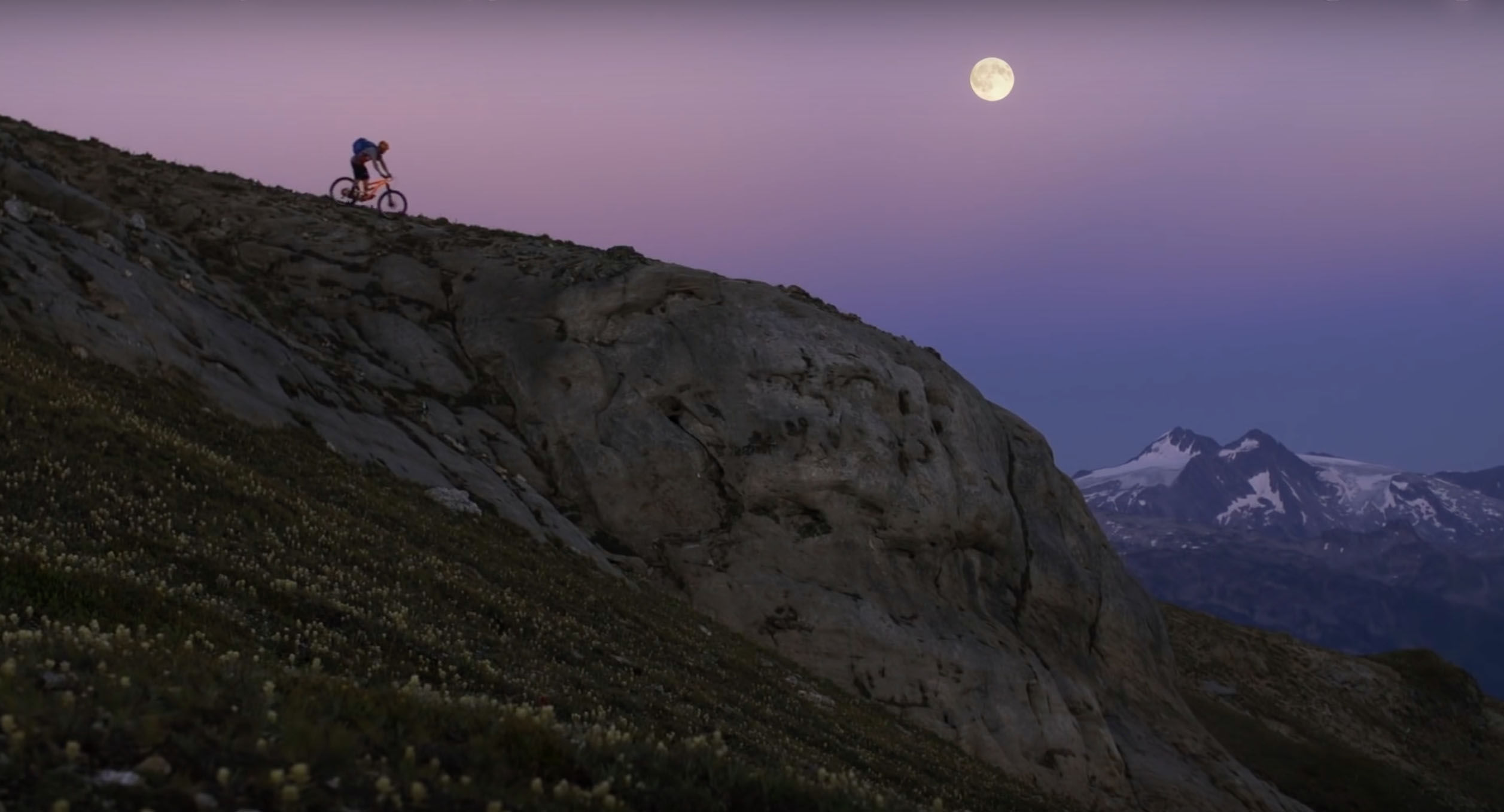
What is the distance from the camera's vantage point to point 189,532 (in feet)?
60.7

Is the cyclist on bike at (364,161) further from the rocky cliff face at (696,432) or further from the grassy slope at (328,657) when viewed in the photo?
the grassy slope at (328,657)

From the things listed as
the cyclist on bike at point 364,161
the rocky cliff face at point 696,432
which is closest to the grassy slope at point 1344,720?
the rocky cliff face at point 696,432

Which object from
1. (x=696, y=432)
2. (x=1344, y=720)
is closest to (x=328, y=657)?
(x=696, y=432)

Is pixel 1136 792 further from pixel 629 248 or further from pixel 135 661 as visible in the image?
pixel 135 661

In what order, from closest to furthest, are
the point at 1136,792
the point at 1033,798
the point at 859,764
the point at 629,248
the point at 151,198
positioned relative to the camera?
the point at 859,764 < the point at 1033,798 < the point at 1136,792 < the point at 151,198 < the point at 629,248

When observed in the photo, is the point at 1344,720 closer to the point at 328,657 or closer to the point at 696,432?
the point at 696,432

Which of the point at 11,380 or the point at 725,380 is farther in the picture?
the point at 725,380

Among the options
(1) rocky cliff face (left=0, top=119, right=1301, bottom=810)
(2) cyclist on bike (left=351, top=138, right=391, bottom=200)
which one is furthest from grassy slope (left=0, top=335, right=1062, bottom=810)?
(2) cyclist on bike (left=351, top=138, right=391, bottom=200)

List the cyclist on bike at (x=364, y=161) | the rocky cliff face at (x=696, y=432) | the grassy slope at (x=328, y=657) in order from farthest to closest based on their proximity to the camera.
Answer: the cyclist on bike at (x=364, y=161) < the rocky cliff face at (x=696, y=432) < the grassy slope at (x=328, y=657)

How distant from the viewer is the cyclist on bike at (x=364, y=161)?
52812mm

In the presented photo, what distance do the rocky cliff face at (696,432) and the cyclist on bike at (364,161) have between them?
141cm

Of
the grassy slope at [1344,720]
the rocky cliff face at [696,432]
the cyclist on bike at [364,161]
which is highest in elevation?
the cyclist on bike at [364,161]

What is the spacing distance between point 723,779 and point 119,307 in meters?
28.2

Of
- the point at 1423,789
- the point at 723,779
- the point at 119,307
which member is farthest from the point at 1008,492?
the point at 723,779
